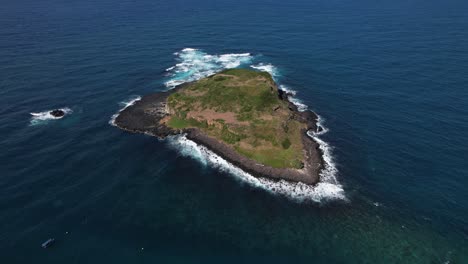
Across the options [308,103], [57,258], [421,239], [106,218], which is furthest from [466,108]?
[57,258]

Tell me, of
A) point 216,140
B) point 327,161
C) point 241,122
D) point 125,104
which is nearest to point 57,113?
point 125,104

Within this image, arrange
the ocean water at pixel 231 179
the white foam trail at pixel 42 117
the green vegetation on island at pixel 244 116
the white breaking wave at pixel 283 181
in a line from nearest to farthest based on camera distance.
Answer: the ocean water at pixel 231 179
the white breaking wave at pixel 283 181
the green vegetation on island at pixel 244 116
the white foam trail at pixel 42 117

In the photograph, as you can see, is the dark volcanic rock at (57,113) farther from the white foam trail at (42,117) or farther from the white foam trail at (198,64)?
the white foam trail at (198,64)

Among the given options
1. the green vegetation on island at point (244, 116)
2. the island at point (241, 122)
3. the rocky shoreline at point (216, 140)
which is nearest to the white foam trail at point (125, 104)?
the rocky shoreline at point (216, 140)

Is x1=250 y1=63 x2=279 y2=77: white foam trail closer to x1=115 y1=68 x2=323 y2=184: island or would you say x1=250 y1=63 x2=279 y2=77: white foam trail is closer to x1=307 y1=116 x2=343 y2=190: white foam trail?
x1=115 y1=68 x2=323 y2=184: island

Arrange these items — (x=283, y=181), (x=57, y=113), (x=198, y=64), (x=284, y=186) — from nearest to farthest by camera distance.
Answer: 1. (x=284, y=186)
2. (x=283, y=181)
3. (x=57, y=113)
4. (x=198, y=64)

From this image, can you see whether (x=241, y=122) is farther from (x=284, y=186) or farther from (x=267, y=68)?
(x=267, y=68)
